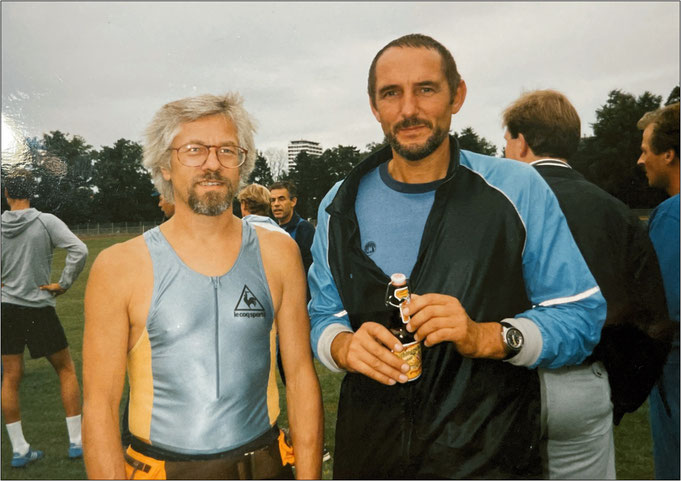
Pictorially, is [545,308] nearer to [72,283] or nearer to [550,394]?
[550,394]

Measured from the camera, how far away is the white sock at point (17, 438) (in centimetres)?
269

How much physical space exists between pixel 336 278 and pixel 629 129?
1.81m

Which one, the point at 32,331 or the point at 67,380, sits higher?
the point at 32,331

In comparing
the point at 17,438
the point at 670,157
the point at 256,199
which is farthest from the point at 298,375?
the point at 670,157

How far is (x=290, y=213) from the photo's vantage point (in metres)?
3.12

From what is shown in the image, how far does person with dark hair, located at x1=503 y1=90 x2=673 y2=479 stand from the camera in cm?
192

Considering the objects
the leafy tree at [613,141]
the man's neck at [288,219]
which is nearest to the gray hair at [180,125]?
the man's neck at [288,219]

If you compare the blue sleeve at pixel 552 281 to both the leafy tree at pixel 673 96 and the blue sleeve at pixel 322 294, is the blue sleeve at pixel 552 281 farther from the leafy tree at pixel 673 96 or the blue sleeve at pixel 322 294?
the leafy tree at pixel 673 96

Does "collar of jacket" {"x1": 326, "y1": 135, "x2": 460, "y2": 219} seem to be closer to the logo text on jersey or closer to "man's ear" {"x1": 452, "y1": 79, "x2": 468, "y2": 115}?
"man's ear" {"x1": 452, "y1": 79, "x2": 468, "y2": 115}

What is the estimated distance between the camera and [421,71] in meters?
1.82

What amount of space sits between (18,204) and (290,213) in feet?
4.83

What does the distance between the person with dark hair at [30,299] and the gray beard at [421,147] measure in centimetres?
171

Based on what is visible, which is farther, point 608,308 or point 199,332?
point 608,308

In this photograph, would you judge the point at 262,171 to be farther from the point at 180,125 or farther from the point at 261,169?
the point at 180,125
